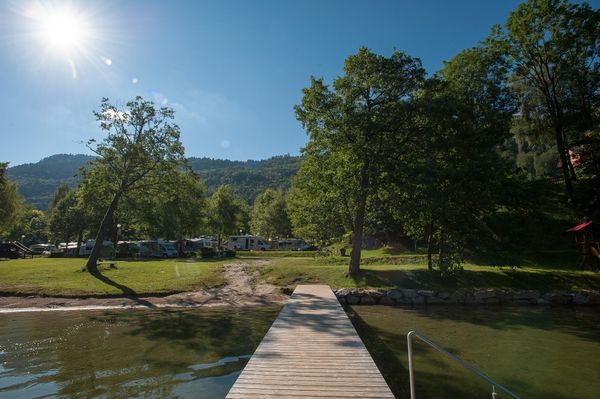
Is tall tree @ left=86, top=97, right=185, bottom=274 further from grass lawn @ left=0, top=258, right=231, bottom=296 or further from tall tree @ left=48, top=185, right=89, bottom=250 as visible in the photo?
tall tree @ left=48, top=185, right=89, bottom=250

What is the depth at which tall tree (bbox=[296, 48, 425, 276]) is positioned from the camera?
21453mm

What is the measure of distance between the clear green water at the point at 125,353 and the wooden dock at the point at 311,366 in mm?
1183

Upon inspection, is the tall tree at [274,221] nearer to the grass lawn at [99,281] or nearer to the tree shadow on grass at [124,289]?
the grass lawn at [99,281]

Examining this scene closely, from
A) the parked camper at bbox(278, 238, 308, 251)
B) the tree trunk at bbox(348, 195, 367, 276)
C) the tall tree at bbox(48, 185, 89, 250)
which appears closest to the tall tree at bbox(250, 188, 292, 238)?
the parked camper at bbox(278, 238, 308, 251)

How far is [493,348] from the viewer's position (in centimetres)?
1113

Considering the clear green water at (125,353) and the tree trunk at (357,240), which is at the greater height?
the tree trunk at (357,240)

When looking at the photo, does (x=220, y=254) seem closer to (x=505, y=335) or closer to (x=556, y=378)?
(x=505, y=335)

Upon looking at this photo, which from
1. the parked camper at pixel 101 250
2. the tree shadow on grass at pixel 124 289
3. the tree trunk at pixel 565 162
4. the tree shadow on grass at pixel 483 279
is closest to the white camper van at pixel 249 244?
the parked camper at pixel 101 250

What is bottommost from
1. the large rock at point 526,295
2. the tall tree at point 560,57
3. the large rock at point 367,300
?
the large rock at point 367,300

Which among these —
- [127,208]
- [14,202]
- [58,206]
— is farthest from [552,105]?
[58,206]

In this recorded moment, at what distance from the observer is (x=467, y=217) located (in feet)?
68.8

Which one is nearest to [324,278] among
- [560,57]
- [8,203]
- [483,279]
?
[483,279]

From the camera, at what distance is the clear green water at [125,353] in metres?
7.82

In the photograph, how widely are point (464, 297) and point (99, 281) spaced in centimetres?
2148
